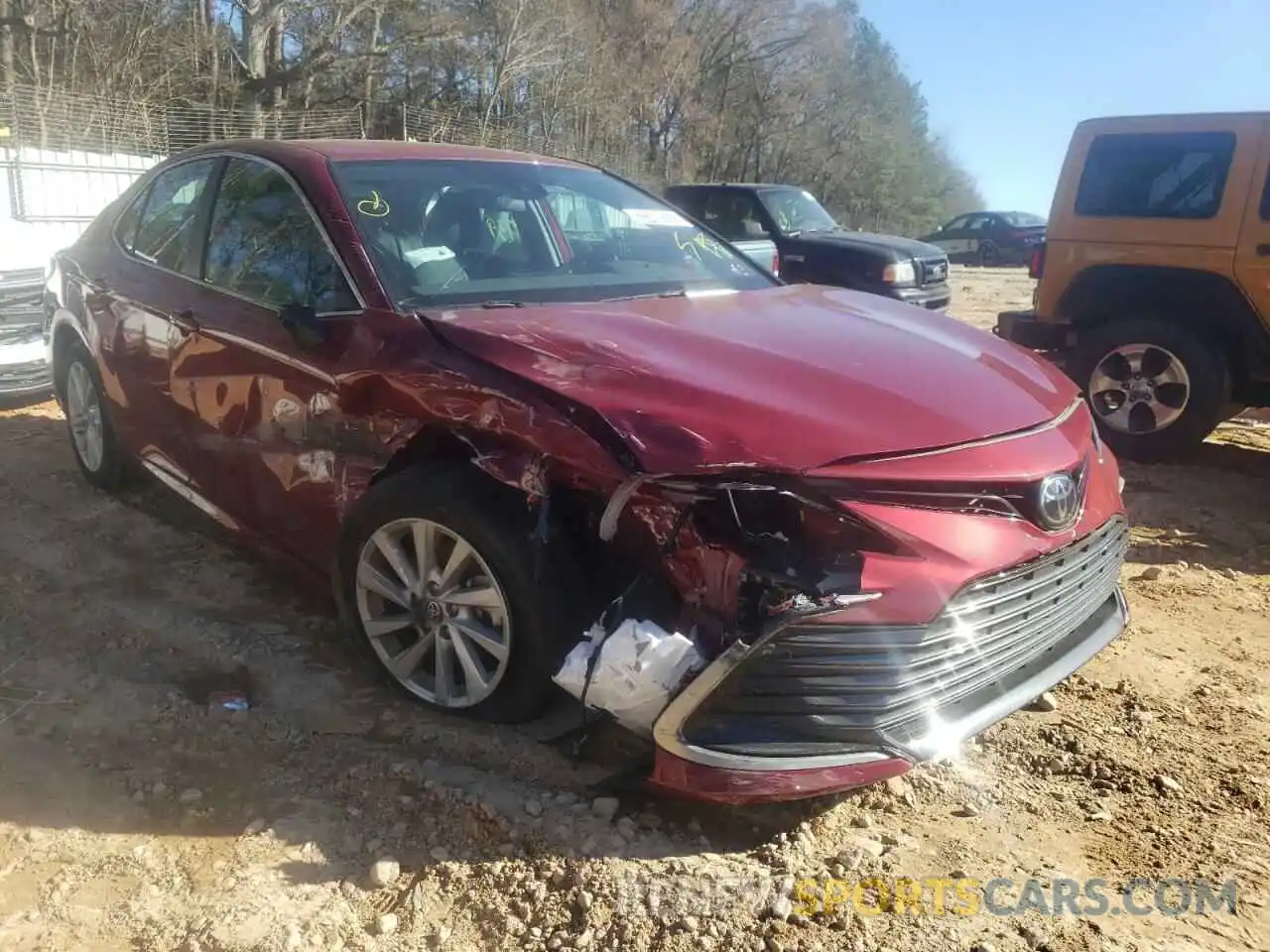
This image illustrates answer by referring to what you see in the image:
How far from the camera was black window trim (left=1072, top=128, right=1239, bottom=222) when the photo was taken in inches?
238

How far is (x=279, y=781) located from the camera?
9.43 feet

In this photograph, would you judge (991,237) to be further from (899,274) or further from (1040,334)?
(1040,334)

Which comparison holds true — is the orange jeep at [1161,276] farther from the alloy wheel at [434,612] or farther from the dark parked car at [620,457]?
the alloy wheel at [434,612]

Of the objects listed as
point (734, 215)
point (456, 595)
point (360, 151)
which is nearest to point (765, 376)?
point (456, 595)

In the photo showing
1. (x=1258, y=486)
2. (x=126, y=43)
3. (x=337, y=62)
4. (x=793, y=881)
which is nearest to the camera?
(x=793, y=881)

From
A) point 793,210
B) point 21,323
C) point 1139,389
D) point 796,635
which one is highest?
point 793,210

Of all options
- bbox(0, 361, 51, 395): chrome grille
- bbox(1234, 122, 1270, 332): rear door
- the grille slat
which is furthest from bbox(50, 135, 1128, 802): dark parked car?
the grille slat

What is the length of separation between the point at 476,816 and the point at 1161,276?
5399mm

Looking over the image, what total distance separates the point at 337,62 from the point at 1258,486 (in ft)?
76.8

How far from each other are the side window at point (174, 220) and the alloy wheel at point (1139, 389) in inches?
201

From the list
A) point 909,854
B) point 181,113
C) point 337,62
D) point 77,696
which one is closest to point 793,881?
point 909,854

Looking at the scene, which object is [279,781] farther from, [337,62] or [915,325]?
[337,62]

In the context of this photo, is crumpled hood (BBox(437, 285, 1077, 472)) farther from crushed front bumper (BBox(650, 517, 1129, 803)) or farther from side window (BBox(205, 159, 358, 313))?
side window (BBox(205, 159, 358, 313))

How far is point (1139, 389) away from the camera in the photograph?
20.9 ft
